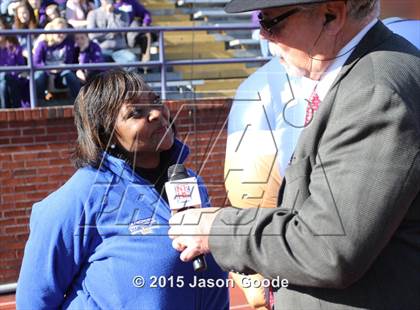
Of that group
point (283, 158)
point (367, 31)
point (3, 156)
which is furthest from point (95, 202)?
point (3, 156)

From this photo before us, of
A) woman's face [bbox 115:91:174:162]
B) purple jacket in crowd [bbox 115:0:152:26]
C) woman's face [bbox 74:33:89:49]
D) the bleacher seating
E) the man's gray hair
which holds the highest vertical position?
the man's gray hair

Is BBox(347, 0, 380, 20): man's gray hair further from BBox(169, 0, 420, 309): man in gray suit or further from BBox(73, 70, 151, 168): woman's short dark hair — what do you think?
BBox(73, 70, 151, 168): woman's short dark hair

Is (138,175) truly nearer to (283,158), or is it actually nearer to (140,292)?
(140,292)

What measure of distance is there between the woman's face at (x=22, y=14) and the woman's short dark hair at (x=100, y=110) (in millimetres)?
5649

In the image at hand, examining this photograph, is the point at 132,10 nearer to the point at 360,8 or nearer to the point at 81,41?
the point at 81,41

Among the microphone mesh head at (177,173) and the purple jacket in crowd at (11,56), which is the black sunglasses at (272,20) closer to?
the microphone mesh head at (177,173)

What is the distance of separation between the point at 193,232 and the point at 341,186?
0.41m

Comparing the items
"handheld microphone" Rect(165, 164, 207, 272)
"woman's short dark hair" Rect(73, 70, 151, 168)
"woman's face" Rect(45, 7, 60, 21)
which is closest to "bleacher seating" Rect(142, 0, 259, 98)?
"woman's face" Rect(45, 7, 60, 21)

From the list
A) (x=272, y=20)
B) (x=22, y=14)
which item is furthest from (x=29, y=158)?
(x=272, y=20)

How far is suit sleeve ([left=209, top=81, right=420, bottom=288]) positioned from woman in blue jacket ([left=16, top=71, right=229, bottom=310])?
86cm

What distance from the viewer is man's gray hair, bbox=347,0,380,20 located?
1.54 metres

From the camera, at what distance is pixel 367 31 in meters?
1.59

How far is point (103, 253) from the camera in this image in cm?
232

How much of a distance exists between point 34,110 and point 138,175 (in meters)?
4.38
